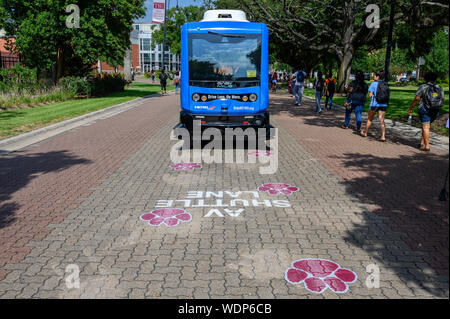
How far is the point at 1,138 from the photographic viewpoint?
10.9 meters

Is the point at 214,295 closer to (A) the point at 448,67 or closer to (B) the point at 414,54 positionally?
(A) the point at 448,67

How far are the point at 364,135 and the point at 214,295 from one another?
9810 mm

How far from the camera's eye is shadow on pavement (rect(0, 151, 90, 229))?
570 cm

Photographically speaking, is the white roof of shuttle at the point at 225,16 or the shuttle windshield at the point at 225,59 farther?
the white roof of shuttle at the point at 225,16

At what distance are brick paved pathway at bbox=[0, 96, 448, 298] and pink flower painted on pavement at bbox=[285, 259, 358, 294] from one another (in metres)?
0.08

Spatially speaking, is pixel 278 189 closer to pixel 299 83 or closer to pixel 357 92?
pixel 357 92

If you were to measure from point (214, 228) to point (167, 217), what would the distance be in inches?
29.9

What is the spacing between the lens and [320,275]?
3.82 metres

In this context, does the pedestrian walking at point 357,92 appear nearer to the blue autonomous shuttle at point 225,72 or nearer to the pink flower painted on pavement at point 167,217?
the blue autonomous shuttle at point 225,72

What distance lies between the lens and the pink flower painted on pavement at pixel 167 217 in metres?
5.18

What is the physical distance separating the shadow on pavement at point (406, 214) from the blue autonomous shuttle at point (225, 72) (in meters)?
2.73

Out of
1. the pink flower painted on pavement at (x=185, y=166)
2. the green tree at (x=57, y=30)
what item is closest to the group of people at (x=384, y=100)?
the pink flower painted on pavement at (x=185, y=166)
